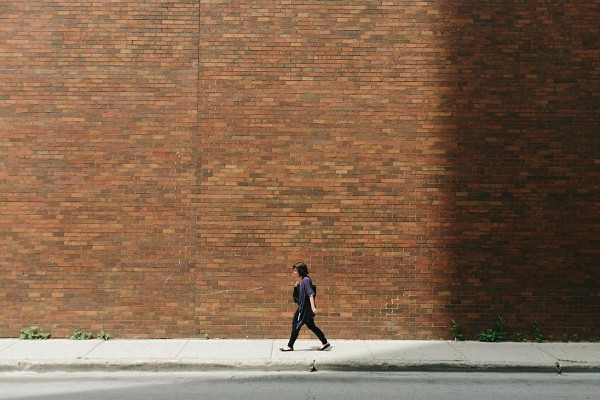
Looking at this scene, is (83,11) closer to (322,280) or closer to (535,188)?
(322,280)

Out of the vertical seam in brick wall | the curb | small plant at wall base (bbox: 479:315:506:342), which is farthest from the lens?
the vertical seam in brick wall

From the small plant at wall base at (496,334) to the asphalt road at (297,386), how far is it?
1.76 m

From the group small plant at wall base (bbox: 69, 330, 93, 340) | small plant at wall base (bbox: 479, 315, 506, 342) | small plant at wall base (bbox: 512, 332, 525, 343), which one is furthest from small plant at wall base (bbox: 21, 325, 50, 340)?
small plant at wall base (bbox: 512, 332, 525, 343)

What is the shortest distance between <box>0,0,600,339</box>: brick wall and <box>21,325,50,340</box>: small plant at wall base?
189 mm

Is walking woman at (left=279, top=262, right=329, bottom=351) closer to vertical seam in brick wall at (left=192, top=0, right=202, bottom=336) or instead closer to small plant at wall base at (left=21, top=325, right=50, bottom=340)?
vertical seam in brick wall at (left=192, top=0, right=202, bottom=336)

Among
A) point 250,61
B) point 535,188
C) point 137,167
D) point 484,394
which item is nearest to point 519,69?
point 535,188

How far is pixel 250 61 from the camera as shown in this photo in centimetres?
1019

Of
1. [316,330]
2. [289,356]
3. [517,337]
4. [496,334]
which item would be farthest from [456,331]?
[289,356]

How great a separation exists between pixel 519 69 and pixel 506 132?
1287 mm

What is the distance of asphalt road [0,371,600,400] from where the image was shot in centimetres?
677

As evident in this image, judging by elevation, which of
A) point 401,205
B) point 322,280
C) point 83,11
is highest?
point 83,11

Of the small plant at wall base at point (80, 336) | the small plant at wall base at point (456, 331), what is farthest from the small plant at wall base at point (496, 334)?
the small plant at wall base at point (80, 336)

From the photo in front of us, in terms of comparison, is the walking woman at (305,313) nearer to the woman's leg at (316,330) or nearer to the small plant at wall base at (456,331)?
the woman's leg at (316,330)

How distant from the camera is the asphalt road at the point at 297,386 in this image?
6766mm
